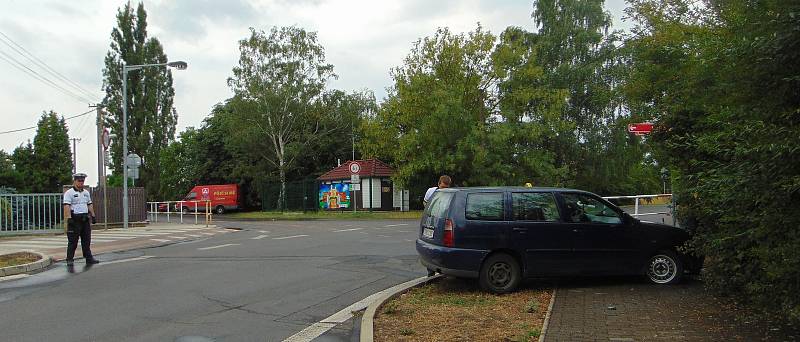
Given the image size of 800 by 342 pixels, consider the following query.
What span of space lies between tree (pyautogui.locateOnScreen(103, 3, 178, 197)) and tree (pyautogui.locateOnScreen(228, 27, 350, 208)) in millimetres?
8996

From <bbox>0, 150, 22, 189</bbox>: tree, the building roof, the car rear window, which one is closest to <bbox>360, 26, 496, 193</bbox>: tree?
the building roof

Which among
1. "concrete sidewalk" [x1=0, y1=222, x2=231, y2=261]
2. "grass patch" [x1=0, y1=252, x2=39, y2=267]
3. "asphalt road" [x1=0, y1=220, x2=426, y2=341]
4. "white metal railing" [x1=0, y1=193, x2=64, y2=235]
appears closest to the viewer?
"asphalt road" [x1=0, y1=220, x2=426, y2=341]

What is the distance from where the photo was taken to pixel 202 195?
46969 millimetres

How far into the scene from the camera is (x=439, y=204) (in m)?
Answer: 8.33

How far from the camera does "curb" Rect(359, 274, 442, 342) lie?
5632mm

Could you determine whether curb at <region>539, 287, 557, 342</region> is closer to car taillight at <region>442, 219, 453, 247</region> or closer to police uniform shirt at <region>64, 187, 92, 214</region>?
car taillight at <region>442, 219, 453, 247</region>

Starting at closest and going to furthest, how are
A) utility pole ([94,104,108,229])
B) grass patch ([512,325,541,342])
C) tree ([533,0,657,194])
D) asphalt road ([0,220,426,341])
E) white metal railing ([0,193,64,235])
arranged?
grass patch ([512,325,541,342]) → asphalt road ([0,220,426,341]) → white metal railing ([0,193,64,235]) → utility pole ([94,104,108,229]) → tree ([533,0,657,194])

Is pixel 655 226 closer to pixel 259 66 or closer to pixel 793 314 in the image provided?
pixel 793 314

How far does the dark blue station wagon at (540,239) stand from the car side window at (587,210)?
0.04ft

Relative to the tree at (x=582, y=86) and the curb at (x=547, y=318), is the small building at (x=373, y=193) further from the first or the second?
the curb at (x=547, y=318)

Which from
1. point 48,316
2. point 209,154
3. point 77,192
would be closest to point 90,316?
point 48,316

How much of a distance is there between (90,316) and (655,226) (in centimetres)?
727

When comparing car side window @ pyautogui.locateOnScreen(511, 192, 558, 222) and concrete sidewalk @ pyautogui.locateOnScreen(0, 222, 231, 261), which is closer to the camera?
car side window @ pyautogui.locateOnScreen(511, 192, 558, 222)

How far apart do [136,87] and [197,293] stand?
47397 mm
